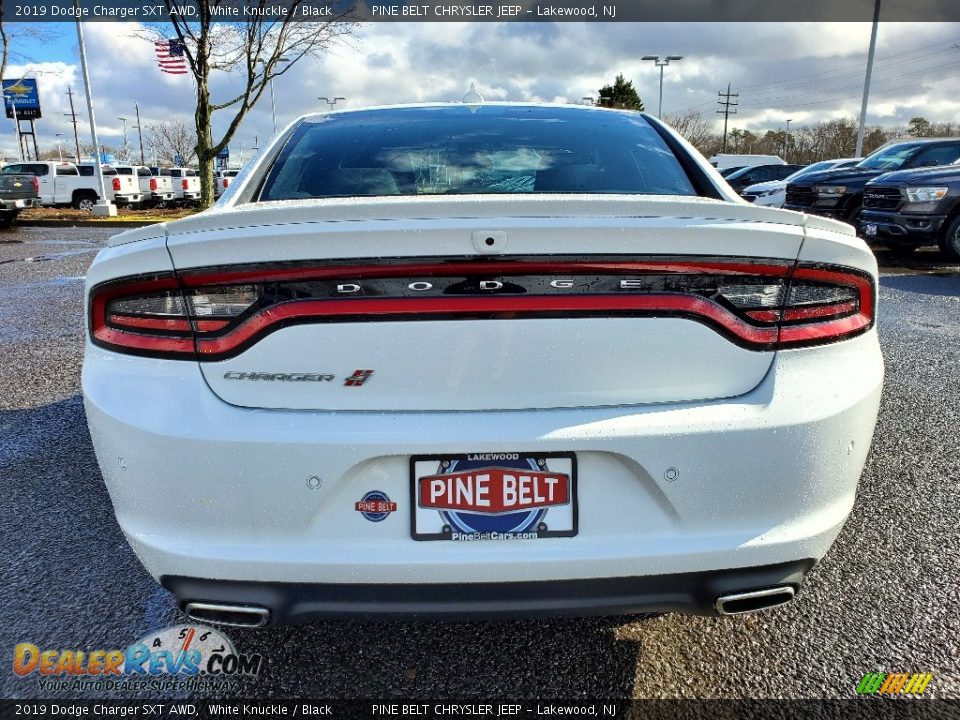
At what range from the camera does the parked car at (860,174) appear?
11.6m

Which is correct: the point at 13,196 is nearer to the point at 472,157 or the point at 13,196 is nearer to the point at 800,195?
the point at 800,195

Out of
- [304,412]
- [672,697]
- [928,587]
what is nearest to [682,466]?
[672,697]

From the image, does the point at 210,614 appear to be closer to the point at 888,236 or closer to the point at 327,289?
the point at 327,289

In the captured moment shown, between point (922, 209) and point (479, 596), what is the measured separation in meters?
10.7

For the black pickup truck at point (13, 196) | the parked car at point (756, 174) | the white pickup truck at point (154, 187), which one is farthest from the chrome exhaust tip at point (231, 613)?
the white pickup truck at point (154, 187)

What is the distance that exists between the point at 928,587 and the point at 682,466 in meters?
1.38

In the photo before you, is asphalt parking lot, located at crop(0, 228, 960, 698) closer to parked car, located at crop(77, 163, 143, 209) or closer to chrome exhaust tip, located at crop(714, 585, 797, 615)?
chrome exhaust tip, located at crop(714, 585, 797, 615)

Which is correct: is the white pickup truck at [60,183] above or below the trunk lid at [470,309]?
below

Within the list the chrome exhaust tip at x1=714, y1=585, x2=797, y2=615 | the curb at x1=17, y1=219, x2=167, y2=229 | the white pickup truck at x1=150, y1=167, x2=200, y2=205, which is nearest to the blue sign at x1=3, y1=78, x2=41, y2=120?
the white pickup truck at x1=150, y1=167, x2=200, y2=205

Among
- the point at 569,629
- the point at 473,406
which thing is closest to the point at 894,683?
the point at 569,629

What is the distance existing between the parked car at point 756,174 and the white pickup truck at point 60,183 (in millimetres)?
22143

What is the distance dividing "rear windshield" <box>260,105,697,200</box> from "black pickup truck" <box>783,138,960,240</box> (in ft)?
36.4

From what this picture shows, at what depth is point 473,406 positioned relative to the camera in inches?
61.1

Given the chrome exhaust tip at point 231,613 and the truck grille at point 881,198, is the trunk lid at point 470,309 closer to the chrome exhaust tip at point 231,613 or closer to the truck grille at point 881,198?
the chrome exhaust tip at point 231,613
